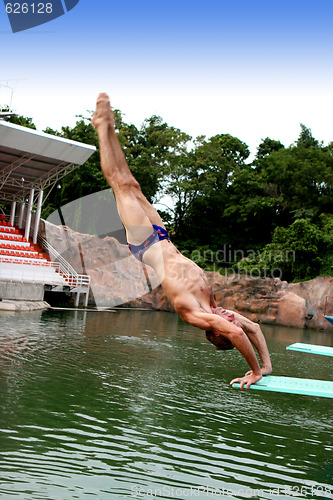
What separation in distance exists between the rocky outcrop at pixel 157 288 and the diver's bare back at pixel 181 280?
2133cm

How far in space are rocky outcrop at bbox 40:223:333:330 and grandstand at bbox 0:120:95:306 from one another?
1.41 metres

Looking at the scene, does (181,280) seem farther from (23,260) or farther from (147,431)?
(23,260)

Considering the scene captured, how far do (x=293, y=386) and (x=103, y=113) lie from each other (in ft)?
9.89

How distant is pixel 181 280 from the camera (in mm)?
3873

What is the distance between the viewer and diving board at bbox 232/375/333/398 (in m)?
4.34

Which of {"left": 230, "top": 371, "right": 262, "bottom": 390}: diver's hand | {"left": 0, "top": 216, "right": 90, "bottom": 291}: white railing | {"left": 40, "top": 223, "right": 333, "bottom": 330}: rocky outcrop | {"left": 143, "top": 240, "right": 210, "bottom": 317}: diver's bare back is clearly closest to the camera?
{"left": 143, "top": 240, "right": 210, "bottom": 317}: diver's bare back

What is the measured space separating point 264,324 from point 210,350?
1311 cm

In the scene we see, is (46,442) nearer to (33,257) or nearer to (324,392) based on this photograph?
(324,392)

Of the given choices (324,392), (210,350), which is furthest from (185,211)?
(324,392)

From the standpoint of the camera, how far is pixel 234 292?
26.0 metres

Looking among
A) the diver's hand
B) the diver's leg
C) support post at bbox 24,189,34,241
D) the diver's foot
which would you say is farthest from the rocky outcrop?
the diver's foot

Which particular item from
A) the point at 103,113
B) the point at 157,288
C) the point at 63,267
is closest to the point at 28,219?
the point at 63,267
